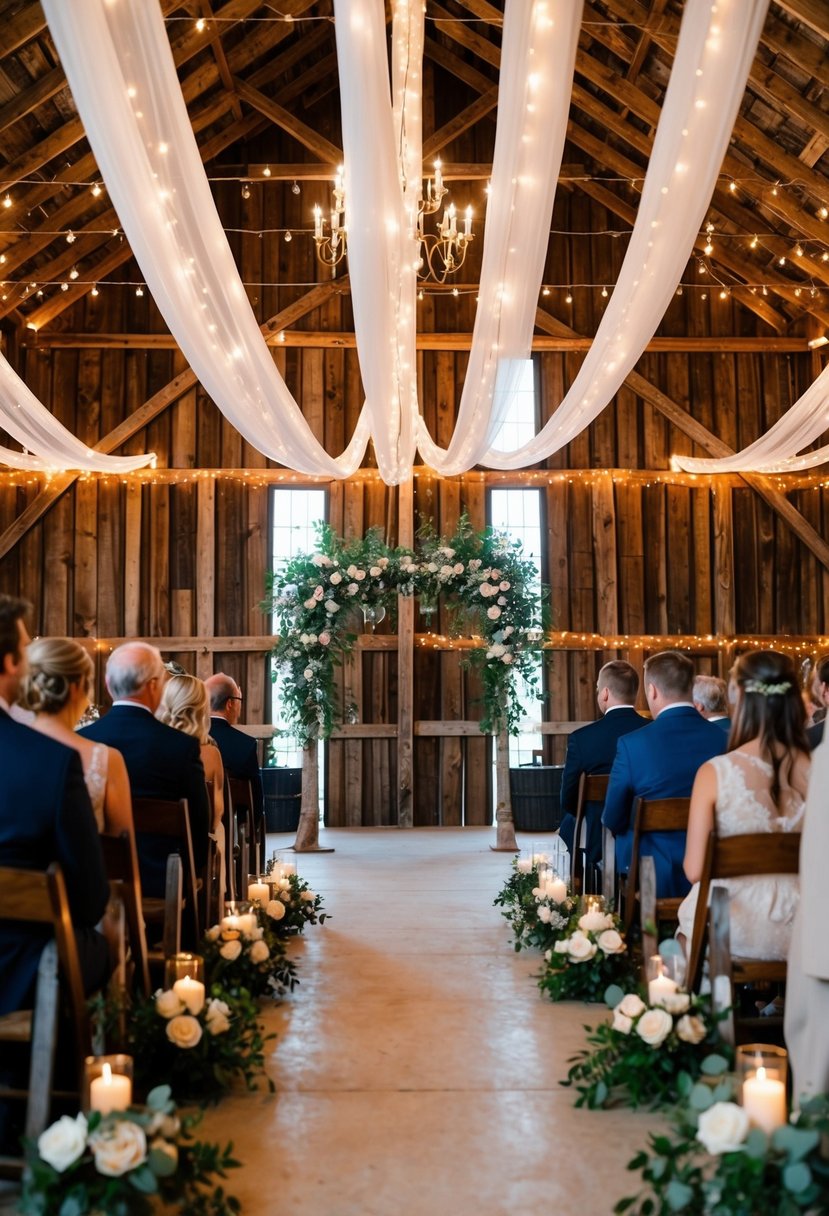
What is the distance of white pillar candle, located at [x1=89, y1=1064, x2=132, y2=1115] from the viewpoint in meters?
2.15

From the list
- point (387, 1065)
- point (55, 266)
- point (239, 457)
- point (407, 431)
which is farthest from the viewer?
point (239, 457)

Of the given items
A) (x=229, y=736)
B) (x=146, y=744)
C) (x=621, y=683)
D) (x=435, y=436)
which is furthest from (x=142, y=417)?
(x=146, y=744)

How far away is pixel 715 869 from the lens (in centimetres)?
296

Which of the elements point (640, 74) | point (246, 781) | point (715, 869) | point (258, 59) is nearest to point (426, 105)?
point (258, 59)

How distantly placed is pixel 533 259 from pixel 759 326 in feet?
23.7

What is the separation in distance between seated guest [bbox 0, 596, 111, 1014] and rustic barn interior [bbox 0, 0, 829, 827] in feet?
26.0

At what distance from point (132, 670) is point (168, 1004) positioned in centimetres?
121

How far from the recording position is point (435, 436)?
1114cm

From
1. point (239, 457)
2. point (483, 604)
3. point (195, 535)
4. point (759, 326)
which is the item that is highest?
point (759, 326)

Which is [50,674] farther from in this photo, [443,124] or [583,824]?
[443,124]

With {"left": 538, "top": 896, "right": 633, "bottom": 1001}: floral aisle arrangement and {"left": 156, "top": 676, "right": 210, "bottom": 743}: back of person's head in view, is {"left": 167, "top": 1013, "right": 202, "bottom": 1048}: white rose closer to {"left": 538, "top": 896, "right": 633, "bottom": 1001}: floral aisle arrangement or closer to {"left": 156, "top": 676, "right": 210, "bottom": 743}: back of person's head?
{"left": 538, "top": 896, "right": 633, "bottom": 1001}: floral aisle arrangement

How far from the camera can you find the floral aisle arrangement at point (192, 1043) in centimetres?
295

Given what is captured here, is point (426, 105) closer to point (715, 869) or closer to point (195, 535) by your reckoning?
point (195, 535)

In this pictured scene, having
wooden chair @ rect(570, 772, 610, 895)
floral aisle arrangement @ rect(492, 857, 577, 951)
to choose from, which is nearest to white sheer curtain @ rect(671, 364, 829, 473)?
wooden chair @ rect(570, 772, 610, 895)
